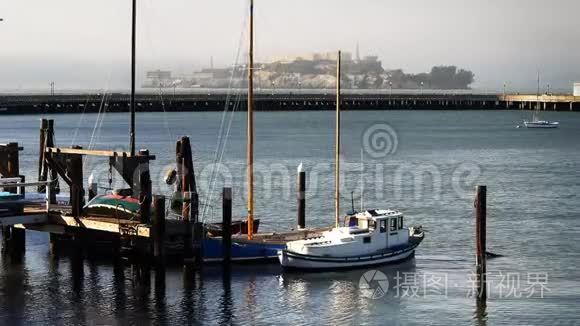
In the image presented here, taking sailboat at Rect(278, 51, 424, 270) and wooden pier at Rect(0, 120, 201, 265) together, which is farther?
sailboat at Rect(278, 51, 424, 270)

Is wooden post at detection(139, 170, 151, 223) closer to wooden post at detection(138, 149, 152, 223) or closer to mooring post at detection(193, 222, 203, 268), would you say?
wooden post at detection(138, 149, 152, 223)

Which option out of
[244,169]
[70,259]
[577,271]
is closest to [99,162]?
[244,169]

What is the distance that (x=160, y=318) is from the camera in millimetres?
37406

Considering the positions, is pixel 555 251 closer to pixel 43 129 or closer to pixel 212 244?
pixel 212 244

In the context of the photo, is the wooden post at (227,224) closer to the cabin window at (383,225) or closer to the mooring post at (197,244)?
the mooring post at (197,244)

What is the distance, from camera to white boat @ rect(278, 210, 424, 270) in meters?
43.2

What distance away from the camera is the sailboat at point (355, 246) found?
43.2 metres

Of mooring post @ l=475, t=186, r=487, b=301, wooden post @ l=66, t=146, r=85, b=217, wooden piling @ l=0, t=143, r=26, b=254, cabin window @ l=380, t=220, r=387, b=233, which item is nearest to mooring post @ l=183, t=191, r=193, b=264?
wooden post @ l=66, t=146, r=85, b=217

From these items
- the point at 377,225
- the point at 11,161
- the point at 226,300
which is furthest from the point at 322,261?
the point at 11,161

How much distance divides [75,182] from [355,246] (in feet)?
37.1

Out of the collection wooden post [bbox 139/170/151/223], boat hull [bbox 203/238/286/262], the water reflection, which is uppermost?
wooden post [bbox 139/170/151/223]

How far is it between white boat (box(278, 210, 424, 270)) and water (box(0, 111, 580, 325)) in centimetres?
52

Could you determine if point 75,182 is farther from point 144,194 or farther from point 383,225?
point 383,225

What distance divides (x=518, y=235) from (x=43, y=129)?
23690mm
